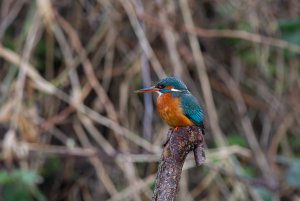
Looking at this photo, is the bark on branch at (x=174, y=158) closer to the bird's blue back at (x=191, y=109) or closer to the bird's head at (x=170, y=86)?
the bird's blue back at (x=191, y=109)

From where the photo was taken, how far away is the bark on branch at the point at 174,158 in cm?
157

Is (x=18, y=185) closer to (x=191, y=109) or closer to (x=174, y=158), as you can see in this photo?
(x=191, y=109)

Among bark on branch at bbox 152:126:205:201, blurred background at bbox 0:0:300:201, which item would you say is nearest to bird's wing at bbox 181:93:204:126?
bark on branch at bbox 152:126:205:201

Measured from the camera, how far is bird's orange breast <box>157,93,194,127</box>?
2363 mm

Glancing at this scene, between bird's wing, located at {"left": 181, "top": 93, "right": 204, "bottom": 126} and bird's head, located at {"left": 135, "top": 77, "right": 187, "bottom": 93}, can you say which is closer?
bird's wing, located at {"left": 181, "top": 93, "right": 204, "bottom": 126}

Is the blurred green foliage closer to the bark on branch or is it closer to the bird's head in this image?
the bird's head

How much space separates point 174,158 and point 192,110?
78 centimetres

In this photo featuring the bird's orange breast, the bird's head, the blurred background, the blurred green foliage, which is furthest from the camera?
the blurred background

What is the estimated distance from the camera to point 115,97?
14.4 feet

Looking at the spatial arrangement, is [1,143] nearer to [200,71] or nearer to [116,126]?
[116,126]

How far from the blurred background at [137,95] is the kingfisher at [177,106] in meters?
1.28

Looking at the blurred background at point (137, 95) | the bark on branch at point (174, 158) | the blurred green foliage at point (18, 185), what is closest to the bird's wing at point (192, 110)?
the bark on branch at point (174, 158)

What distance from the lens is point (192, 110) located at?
2.46 metres

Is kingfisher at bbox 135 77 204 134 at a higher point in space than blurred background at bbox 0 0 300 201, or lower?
lower
